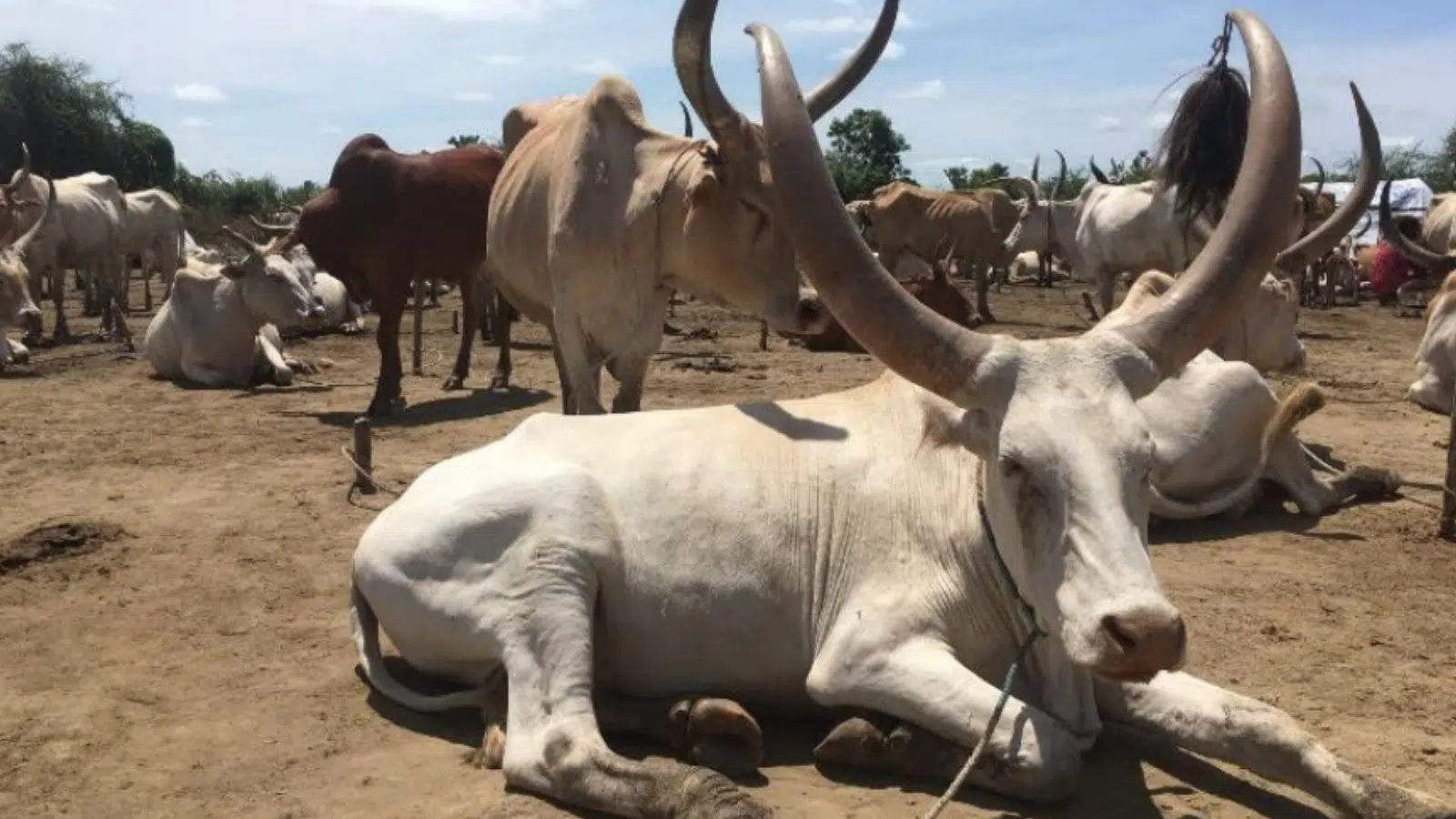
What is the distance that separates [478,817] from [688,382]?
27.1ft

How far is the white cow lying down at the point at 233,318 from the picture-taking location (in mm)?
11672

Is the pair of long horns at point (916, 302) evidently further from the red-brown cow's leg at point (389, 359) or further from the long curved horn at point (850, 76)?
the red-brown cow's leg at point (389, 359)

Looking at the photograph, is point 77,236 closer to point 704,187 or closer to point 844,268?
point 704,187

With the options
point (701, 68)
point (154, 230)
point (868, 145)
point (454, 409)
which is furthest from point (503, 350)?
point (868, 145)

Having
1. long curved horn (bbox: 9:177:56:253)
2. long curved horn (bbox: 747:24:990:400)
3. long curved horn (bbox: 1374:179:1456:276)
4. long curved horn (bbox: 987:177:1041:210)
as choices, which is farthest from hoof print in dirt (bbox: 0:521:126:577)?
long curved horn (bbox: 987:177:1041:210)

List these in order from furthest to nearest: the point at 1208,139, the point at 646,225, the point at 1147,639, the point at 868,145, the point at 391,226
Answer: the point at 868,145, the point at 391,226, the point at 1208,139, the point at 646,225, the point at 1147,639

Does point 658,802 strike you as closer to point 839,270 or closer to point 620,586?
point 620,586

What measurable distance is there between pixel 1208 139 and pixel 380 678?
7.61 m

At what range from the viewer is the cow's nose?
2.71m

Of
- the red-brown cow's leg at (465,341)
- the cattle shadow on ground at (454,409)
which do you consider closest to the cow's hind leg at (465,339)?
the red-brown cow's leg at (465,341)

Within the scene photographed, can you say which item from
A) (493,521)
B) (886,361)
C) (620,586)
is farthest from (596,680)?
(886,361)

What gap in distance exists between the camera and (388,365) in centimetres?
1011

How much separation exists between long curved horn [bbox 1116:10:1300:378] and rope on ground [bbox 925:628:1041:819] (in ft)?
2.50

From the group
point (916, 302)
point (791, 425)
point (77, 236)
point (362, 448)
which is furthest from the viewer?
point (77, 236)
